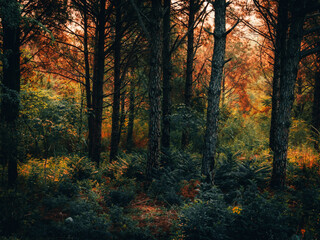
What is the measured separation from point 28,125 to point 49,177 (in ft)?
6.01

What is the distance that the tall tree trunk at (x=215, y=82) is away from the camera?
6.05 m

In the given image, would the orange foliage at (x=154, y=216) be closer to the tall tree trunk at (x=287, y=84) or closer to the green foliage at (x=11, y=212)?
the green foliage at (x=11, y=212)

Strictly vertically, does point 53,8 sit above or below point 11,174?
above

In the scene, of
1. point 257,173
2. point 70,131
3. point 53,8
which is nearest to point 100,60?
point 53,8

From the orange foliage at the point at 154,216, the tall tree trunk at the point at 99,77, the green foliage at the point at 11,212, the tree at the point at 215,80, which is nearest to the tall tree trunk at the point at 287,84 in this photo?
the tree at the point at 215,80

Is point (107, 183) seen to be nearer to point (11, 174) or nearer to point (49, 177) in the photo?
point (49, 177)

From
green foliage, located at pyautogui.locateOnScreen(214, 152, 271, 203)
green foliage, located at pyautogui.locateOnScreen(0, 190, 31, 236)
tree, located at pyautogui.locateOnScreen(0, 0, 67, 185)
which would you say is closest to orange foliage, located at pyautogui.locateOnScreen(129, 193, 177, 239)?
green foliage, located at pyautogui.locateOnScreen(214, 152, 271, 203)

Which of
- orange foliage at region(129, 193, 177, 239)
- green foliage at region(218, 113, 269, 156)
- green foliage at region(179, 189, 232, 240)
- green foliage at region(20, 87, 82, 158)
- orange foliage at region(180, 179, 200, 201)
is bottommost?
orange foliage at region(129, 193, 177, 239)

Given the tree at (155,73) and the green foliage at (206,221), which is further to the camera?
the tree at (155,73)

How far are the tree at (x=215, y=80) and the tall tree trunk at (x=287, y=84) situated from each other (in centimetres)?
174

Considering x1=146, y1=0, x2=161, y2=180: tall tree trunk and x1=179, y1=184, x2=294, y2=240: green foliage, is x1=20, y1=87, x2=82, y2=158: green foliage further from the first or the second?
x1=179, y1=184, x2=294, y2=240: green foliage

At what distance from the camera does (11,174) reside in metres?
6.29

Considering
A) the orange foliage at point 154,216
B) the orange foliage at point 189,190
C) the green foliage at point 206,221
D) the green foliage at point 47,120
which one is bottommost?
the orange foliage at point 154,216

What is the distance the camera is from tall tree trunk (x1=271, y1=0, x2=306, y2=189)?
19.2 ft
